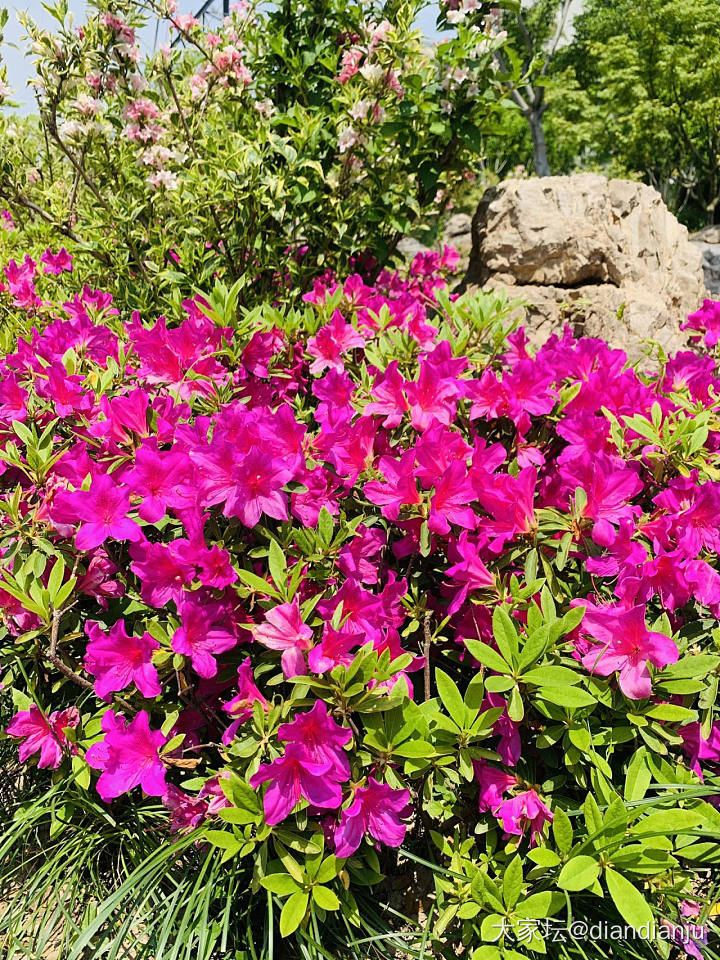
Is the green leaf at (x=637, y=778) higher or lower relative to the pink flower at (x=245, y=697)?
lower

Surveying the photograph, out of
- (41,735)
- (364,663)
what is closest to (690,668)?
(364,663)

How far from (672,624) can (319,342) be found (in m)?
1.18

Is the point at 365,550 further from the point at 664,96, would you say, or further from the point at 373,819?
the point at 664,96

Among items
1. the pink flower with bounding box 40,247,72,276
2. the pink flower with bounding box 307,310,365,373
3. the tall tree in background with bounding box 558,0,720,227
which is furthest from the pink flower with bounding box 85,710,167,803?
the tall tree in background with bounding box 558,0,720,227

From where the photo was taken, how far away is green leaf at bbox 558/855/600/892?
3.40 feet

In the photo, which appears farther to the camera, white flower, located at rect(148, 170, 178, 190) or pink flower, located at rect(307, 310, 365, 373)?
white flower, located at rect(148, 170, 178, 190)

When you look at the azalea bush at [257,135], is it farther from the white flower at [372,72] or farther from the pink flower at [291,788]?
the pink flower at [291,788]

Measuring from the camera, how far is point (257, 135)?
107 inches

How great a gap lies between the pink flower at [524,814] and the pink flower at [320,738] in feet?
1.18

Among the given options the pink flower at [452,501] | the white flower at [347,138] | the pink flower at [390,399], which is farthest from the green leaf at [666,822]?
the white flower at [347,138]

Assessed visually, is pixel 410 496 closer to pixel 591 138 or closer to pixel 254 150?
pixel 254 150

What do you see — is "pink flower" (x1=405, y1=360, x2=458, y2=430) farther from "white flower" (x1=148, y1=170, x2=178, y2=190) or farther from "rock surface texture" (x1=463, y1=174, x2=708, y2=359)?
"white flower" (x1=148, y1=170, x2=178, y2=190)

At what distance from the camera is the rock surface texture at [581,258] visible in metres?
2.97

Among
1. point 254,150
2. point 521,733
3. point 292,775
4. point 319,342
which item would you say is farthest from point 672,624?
point 254,150
